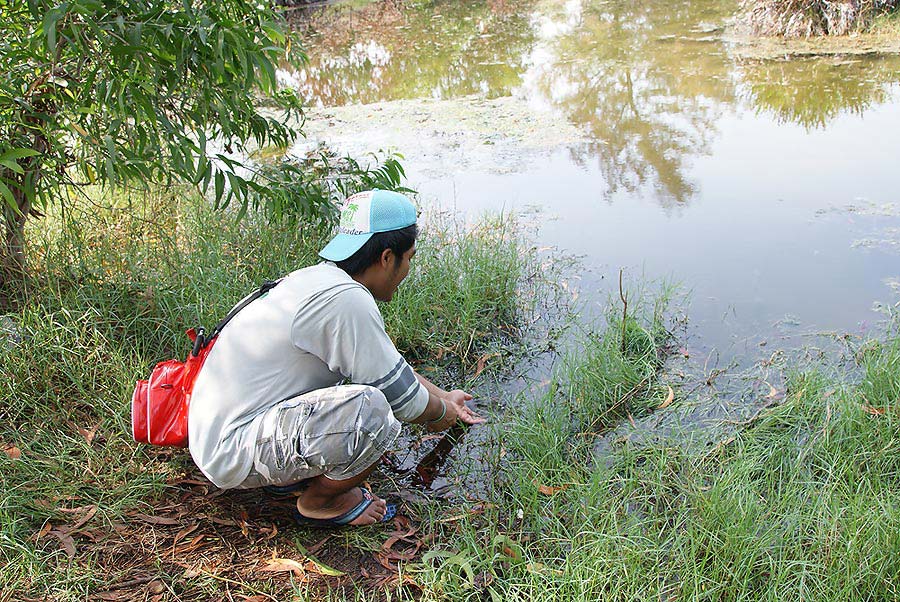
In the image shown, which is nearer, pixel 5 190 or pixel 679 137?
pixel 5 190

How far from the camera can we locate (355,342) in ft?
6.35

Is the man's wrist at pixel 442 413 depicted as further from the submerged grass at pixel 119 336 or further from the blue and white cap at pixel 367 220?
the submerged grass at pixel 119 336

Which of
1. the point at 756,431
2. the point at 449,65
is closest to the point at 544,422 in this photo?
the point at 756,431

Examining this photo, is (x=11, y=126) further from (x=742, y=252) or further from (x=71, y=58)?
(x=742, y=252)

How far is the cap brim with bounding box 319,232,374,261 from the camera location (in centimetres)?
201

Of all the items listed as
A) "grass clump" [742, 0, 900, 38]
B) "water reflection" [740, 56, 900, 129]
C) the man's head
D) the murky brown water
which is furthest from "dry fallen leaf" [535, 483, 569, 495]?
"grass clump" [742, 0, 900, 38]

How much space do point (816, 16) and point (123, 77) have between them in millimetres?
7558

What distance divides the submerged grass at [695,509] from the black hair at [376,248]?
83cm

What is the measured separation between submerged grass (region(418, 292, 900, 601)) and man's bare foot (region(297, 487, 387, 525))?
0.23 m

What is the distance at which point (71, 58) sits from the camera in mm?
2795

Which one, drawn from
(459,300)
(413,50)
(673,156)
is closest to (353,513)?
(459,300)

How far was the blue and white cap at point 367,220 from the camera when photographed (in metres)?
2.01

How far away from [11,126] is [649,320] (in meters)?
2.79

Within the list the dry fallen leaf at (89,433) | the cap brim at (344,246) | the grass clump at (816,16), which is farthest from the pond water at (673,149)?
the dry fallen leaf at (89,433)
